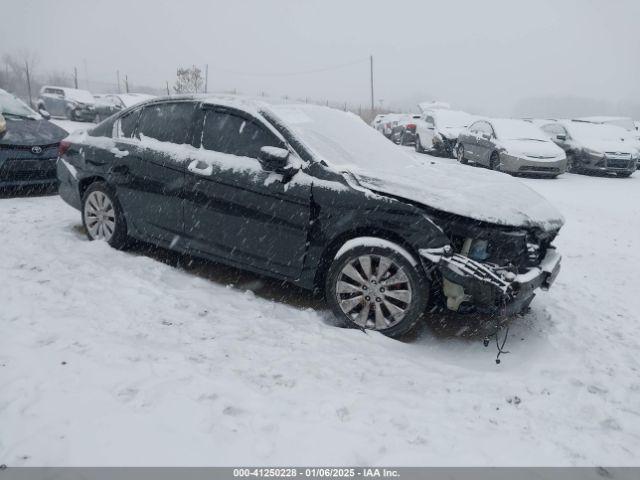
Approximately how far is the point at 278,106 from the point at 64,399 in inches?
112

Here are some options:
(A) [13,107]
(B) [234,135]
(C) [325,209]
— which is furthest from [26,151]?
(C) [325,209]

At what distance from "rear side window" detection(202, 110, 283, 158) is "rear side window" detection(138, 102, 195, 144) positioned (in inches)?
9.8

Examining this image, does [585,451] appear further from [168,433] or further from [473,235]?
[168,433]

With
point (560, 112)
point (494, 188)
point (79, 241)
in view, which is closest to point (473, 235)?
point (494, 188)

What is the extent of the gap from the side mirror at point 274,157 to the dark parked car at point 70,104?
2175 cm

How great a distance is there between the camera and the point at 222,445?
7.73 ft

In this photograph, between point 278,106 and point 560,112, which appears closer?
point 278,106

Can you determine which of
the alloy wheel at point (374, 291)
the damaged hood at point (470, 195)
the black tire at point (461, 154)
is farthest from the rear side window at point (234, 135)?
the black tire at point (461, 154)

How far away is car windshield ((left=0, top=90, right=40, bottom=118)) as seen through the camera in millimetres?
7572

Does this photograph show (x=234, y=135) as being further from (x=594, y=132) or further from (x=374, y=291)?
(x=594, y=132)

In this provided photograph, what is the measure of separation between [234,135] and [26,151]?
4237mm

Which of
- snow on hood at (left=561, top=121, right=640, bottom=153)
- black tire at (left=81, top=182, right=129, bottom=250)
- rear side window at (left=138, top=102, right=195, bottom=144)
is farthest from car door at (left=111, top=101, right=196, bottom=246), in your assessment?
snow on hood at (left=561, top=121, right=640, bottom=153)

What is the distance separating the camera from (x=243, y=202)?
13.5ft

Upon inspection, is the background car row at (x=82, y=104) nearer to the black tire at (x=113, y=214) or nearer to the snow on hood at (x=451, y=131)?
the snow on hood at (x=451, y=131)
